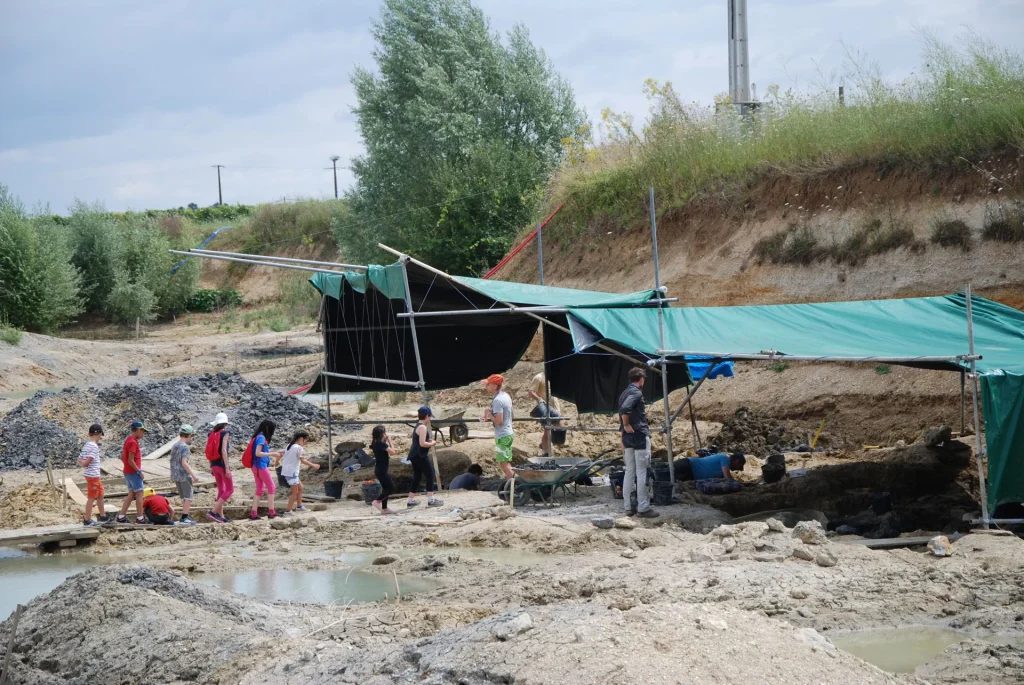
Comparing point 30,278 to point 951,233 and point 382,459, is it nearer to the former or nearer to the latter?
point 382,459

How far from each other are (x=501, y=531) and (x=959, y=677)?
246 inches

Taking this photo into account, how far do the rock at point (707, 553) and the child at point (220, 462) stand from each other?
6.98 m

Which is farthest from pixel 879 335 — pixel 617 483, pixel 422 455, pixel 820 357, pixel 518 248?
pixel 518 248

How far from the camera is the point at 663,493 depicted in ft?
43.7

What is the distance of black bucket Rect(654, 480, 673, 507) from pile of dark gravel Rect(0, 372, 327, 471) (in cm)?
1102

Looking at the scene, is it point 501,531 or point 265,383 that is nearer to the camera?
point 501,531

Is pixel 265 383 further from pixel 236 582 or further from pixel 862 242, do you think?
pixel 236 582

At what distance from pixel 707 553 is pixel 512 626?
156 inches

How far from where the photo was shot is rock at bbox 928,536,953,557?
9.95 m

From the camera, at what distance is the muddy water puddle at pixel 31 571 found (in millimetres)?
11023

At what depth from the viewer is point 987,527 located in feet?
34.6

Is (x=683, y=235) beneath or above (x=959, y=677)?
above

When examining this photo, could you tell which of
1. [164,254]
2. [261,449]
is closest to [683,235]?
[261,449]

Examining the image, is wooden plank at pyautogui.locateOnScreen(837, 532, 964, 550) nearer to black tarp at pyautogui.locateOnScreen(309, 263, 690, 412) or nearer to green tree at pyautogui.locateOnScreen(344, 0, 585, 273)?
black tarp at pyautogui.locateOnScreen(309, 263, 690, 412)
